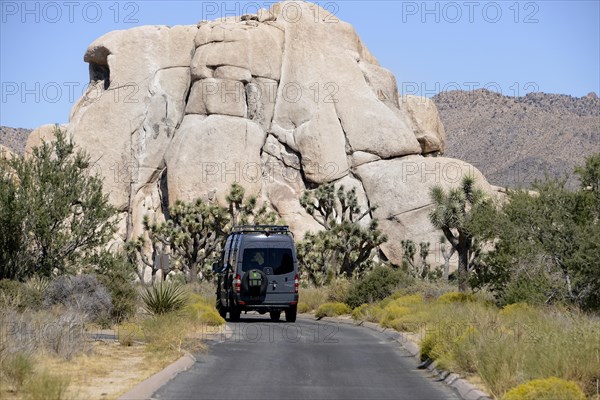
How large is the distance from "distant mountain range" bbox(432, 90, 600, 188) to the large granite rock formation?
27.6m

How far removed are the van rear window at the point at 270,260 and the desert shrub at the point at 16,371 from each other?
55.9 ft

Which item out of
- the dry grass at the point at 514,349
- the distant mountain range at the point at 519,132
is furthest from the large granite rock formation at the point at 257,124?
the dry grass at the point at 514,349

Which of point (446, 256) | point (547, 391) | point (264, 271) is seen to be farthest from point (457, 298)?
point (446, 256)

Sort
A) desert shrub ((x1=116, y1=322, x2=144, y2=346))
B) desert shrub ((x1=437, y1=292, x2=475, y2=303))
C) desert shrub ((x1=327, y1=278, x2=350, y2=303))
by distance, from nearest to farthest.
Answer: desert shrub ((x1=116, y1=322, x2=144, y2=346)) < desert shrub ((x1=437, y1=292, x2=475, y2=303)) < desert shrub ((x1=327, y1=278, x2=350, y2=303))

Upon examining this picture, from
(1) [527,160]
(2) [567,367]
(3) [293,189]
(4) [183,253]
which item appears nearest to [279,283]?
(2) [567,367]

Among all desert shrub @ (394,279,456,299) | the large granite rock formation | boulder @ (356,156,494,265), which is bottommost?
desert shrub @ (394,279,456,299)

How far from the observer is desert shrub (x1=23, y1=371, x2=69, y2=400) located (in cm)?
1105

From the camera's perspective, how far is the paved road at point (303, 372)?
13375mm

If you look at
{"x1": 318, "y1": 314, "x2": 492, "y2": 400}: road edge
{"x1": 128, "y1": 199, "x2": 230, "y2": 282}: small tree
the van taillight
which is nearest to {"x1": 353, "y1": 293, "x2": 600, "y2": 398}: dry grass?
{"x1": 318, "y1": 314, "x2": 492, "y2": 400}: road edge

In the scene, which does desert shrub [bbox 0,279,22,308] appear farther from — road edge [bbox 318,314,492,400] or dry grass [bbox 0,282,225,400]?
road edge [bbox 318,314,492,400]

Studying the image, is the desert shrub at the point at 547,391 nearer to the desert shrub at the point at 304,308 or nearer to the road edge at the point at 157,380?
the road edge at the point at 157,380

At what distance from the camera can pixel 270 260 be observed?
30391 mm

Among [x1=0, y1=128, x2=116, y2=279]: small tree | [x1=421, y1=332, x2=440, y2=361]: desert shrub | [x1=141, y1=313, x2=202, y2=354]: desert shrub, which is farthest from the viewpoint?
[x1=0, y1=128, x2=116, y2=279]: small tree

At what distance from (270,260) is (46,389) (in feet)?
63.6
